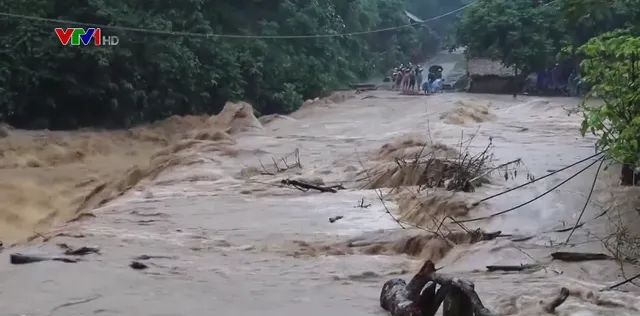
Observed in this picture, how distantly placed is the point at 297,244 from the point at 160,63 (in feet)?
46.3

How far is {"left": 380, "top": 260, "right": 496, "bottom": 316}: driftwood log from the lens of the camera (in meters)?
4.35

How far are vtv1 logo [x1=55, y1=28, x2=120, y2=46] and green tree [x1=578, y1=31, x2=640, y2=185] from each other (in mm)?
14777

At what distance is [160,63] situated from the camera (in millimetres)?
21422

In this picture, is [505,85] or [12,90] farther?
[505,85]

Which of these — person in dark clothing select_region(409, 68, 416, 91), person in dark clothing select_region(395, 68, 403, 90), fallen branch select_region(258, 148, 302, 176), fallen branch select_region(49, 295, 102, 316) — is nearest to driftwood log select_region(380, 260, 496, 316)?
fallen branch select_region(49, 295, 102, 316)

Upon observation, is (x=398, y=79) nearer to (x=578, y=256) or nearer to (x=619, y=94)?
(x=619, y=94)

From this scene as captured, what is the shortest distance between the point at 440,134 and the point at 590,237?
972cm

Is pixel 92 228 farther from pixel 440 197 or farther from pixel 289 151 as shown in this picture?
pixel 289 151

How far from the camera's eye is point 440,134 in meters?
17.2

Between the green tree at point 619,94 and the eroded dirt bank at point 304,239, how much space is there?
82cm

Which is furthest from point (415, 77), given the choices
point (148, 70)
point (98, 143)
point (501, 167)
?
point (501, 167)

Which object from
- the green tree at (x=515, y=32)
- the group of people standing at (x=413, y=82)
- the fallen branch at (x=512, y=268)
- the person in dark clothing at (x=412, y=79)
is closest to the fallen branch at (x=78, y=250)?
the fallen branch at (x=512, y=268)

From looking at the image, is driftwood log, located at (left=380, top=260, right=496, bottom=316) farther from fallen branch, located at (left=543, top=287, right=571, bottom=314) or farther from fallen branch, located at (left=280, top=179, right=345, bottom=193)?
fallen branch, located at (left=280, top=179, right=345, bottom=193)

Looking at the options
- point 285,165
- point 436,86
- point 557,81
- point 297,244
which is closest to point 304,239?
point 297,244
